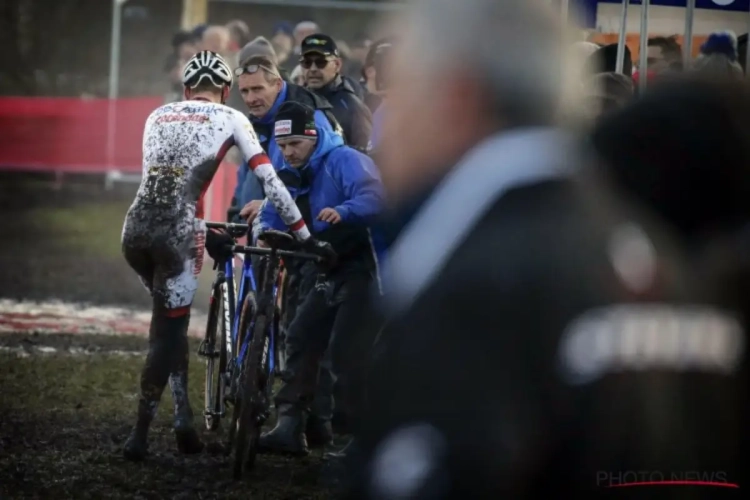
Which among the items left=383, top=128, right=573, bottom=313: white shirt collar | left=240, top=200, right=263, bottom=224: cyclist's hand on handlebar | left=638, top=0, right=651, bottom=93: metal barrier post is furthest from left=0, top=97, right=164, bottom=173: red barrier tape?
left=383, top=128, right=573, bottom=313: white shirt collar

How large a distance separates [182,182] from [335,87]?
236 centimetres

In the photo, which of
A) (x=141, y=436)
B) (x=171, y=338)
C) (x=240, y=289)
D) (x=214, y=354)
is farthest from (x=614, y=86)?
(x=141, y=436)

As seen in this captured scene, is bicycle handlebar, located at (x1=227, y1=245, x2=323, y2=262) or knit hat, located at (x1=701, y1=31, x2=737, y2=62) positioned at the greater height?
knit hat, located at (x1=701, y1=31, x2=737, y2=62)

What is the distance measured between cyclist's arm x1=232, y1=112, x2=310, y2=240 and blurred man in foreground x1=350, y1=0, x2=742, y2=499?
A: 5275mm

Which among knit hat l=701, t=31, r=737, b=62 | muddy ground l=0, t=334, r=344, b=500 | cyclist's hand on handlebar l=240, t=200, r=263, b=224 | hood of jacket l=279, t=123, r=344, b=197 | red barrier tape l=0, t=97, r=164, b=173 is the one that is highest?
red barrier tape l=0, t=97, r=164, b=173

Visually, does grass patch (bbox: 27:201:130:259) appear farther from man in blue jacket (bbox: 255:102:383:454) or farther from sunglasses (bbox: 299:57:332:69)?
man in blue jacket (bbox: 255:102:383:454)

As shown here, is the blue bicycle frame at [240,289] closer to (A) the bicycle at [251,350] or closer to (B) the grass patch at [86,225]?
(A) the bicycle at [251,350]

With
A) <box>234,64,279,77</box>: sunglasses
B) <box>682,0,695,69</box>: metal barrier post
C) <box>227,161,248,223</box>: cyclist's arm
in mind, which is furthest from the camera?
<box>227,161,248,223</box>: cyclist's arm

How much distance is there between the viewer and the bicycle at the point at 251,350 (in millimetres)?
6895

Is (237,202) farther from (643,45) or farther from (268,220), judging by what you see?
(643,45)

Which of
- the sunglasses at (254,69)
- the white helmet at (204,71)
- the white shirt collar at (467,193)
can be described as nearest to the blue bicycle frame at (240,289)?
the white helmet at (204,71)

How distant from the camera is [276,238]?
6.93 m

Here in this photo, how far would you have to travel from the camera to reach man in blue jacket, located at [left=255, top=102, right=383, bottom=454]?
24.5 ft

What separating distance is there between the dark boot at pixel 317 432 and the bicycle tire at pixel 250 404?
2.86ft
